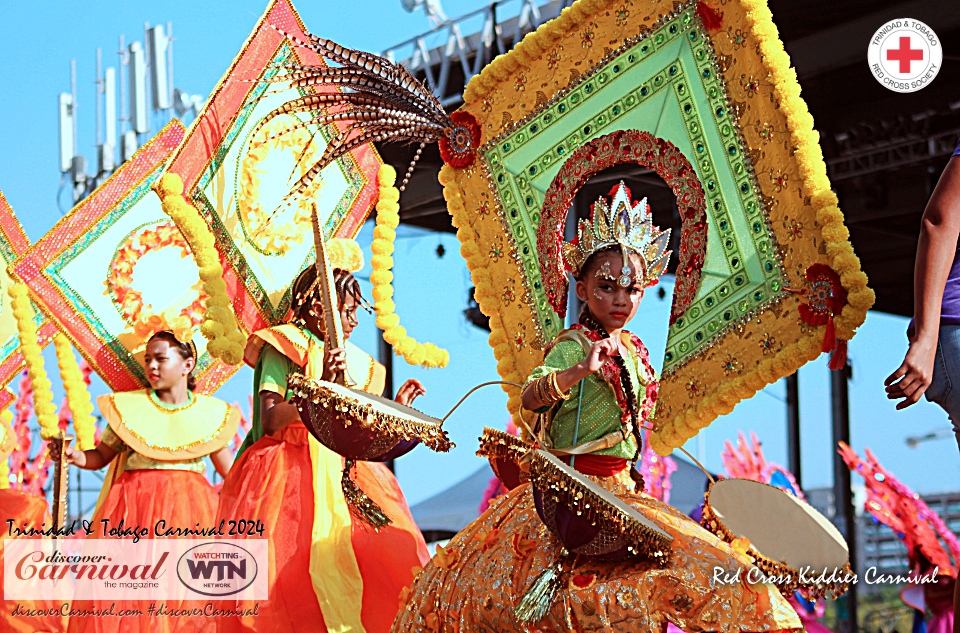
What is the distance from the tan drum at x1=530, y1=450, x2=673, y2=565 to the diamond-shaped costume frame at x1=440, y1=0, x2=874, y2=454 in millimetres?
975

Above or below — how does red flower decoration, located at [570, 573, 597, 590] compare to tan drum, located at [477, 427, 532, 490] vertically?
below

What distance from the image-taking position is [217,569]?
4918 mm

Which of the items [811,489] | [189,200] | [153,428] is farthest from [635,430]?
[811,489]

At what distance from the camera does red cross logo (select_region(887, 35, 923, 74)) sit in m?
6.37

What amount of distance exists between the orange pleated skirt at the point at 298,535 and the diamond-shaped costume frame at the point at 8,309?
301 cm

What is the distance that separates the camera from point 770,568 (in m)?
3.39

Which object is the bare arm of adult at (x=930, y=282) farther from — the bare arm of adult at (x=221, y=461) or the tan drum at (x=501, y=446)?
the bare arm of adult at (x=221, y=461)

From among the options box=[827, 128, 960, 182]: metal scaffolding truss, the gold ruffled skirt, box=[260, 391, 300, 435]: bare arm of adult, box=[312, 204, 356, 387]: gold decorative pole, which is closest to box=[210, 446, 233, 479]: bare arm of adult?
box=[260, 391, 300, 435]: bare arm of adult

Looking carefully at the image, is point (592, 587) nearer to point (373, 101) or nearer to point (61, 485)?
point (373, 101)

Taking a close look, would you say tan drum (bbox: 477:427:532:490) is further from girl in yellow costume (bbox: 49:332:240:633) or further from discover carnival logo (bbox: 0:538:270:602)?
girl in yellow costume (bbox: 49:332:240:633)

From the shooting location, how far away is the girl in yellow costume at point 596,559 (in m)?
3.13

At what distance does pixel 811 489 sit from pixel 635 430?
29.7ft

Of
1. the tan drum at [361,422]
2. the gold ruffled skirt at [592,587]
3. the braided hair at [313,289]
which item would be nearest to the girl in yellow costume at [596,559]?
the gold ruffled skirt at [592,587]

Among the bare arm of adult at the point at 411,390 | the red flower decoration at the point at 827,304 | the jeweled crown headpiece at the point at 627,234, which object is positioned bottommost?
the red flower decoration at the point at 827,304
